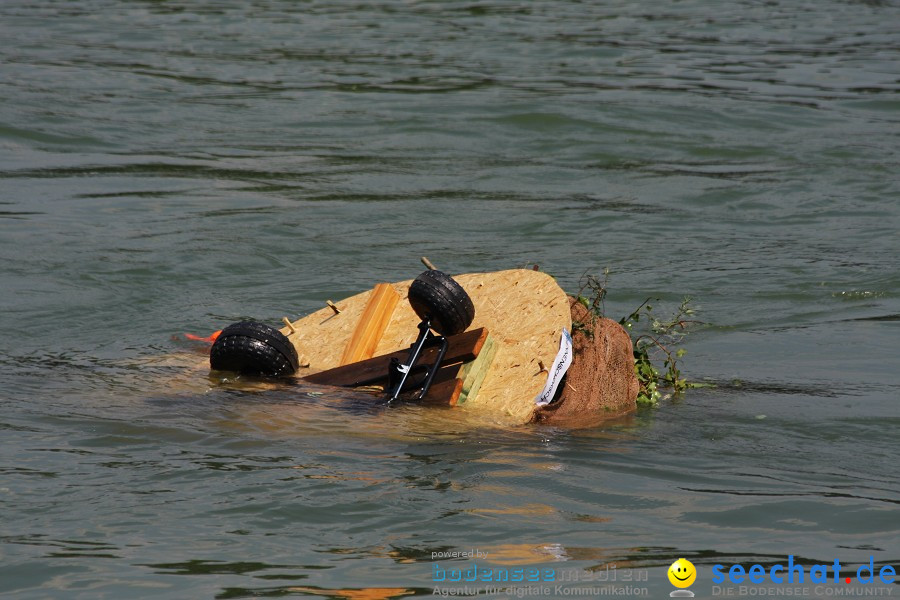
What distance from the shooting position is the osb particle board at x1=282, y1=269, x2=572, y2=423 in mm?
8203

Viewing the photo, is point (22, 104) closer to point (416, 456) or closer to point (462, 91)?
point (462, 91)

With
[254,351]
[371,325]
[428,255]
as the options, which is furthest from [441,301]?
[428,255]

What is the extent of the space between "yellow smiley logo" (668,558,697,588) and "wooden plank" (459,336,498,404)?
2.62 meters

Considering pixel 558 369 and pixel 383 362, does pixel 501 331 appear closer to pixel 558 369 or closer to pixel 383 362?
pixel 558 369

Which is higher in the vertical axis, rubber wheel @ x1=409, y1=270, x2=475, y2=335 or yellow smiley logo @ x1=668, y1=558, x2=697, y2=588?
rubber wheel @ x1=409, y1=270, x2=475, y2=335

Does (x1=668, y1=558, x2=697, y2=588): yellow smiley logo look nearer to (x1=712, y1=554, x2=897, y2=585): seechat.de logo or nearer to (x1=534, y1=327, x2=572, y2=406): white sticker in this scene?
(x1=712, y1=554, x2=897, y2=585): seechat.de logo

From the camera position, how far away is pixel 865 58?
24125 millimetres

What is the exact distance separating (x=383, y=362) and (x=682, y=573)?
3.40 meters

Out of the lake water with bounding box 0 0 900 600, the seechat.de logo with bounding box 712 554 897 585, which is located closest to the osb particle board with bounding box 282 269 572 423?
the lake water with bounding box 0 0 900 600

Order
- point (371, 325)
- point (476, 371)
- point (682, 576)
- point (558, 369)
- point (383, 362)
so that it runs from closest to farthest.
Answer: point (682, 576), point (558, 369), point (476, 371), point (383, 362), point (371, 325)

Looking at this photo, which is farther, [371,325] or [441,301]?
[371,325]

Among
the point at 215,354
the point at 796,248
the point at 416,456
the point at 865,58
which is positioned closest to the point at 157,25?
the point at 865,58

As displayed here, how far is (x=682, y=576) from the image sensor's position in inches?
226

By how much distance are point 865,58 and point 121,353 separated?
18221mm
